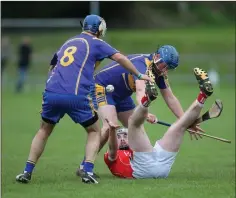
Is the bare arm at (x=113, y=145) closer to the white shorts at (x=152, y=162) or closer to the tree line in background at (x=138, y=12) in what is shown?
the white shorts at (x=152, y=162)

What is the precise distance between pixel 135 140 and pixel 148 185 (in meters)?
0.70

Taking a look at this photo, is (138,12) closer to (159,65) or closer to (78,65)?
(159,65)

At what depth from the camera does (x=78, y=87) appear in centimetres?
967

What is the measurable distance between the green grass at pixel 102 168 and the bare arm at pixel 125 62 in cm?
135

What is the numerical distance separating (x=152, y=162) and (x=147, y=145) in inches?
9.1

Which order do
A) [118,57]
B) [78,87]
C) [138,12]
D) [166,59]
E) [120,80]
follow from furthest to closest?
[138,12] < [120,80] < [166,59] < [118,57] < [78,87]

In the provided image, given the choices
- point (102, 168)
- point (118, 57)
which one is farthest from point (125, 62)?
point (102, 168)

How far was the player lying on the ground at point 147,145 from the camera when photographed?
31.7ft

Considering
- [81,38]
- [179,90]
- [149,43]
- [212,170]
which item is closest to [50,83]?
[81,38]

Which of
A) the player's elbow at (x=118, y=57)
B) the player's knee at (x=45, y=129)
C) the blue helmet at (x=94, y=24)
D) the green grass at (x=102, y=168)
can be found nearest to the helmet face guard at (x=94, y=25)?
the blue helmet at (x=94, y=24)

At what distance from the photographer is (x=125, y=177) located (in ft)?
33.7

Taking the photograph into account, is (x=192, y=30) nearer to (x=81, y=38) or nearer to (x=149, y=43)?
(x=149, y=43)

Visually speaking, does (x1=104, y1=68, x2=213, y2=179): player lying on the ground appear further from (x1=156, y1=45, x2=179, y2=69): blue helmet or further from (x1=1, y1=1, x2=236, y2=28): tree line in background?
(x1=1, y1=1, x2=236, y2=28): tree line in background

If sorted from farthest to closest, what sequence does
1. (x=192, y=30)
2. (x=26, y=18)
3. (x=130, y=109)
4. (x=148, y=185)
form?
(x=192, y=30) → (x=26, y=18) → (x=130, y=109) → (x=148, y=185)
